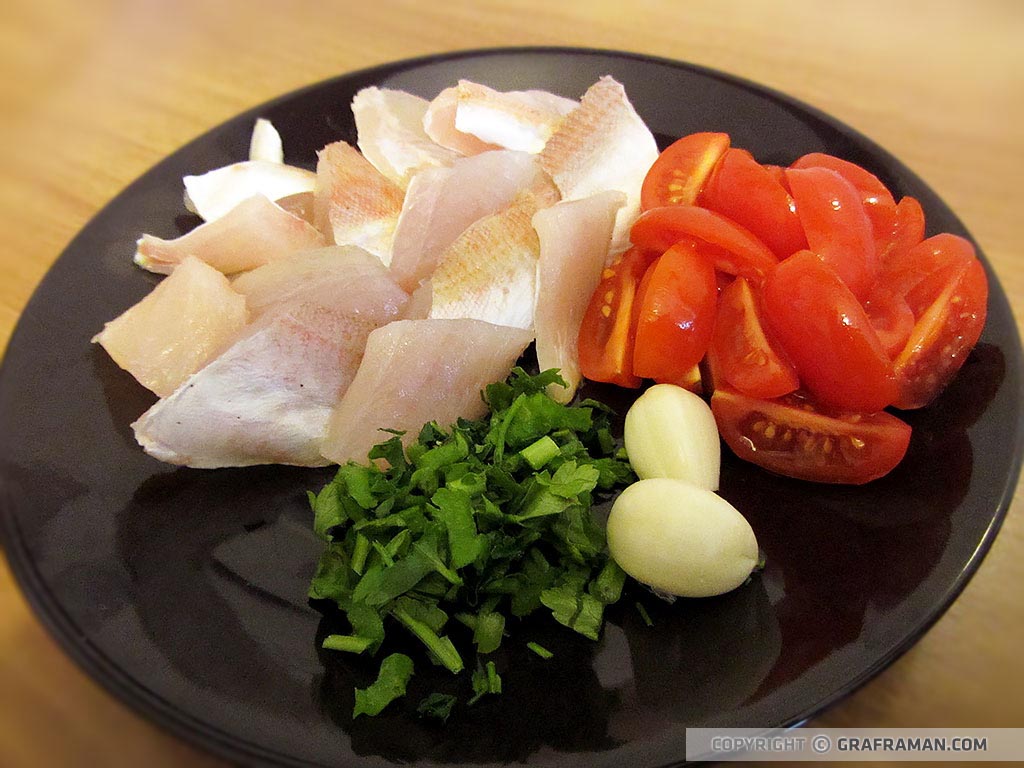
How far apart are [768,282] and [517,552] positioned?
0.51 m

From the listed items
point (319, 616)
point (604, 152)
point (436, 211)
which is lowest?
point (319, 616)

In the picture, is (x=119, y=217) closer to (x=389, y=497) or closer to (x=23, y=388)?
(x=23, y=388)

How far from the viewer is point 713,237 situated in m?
1.19

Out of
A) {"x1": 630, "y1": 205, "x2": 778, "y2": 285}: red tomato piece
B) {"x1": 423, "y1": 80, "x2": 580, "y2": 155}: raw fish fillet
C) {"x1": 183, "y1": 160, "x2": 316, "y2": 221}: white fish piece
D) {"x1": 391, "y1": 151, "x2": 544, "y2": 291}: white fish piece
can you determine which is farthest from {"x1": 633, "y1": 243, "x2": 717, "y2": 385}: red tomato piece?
{"x1": 183, "y1": 160, "x2": 316, "y2": 221}: white fish piece

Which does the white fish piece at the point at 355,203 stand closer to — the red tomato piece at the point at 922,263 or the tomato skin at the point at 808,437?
the tomato skin at the point at 808,437

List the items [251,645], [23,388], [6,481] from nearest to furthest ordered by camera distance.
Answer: [251,645], [6,481], [23,388]

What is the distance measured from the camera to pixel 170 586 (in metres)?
1.01

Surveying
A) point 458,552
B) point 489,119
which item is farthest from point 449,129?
point 458,552

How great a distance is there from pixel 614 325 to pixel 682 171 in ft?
1.00

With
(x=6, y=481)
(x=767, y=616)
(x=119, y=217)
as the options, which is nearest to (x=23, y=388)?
(x=6, y=481)

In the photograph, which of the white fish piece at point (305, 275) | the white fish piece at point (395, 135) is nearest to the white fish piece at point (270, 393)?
the white fish piece at point (305, 275)

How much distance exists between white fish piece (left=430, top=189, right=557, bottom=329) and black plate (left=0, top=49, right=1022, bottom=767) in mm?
341

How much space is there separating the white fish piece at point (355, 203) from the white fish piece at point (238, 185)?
10 cm

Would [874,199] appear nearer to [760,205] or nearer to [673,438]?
[760,205]
